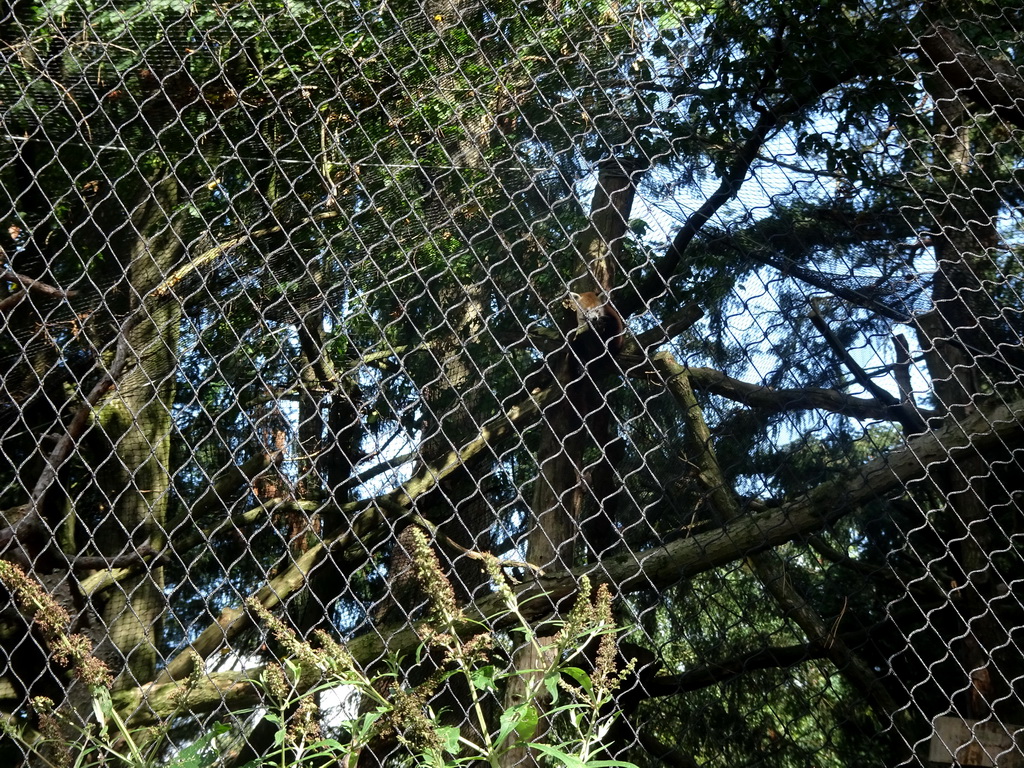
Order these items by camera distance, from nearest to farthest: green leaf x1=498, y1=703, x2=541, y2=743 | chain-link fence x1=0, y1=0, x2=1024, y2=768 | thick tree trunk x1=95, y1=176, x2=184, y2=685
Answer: green leaf x1=498, y1=703, x2=541, y2=743 < chain-link fence x1=0, y1=0, x2=1024, y2=768 < thick tree trunk x1=95, y1=176, x2=184, y2=685

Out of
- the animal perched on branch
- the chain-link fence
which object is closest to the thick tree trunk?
the chain-link fence

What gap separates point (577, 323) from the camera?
7.27 ft

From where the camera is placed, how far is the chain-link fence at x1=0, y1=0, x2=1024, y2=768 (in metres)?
1.66

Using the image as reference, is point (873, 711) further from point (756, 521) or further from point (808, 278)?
point (808, 278)

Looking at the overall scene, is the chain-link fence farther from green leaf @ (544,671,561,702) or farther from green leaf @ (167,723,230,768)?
green leaf @ (544,671,561,702)

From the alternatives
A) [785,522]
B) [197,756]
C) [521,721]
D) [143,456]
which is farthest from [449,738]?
[143,456]

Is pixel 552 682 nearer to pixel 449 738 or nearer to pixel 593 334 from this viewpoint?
pixel 449 738

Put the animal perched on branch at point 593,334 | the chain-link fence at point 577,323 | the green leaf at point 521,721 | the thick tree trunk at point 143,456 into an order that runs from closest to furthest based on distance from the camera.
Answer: the green leaf at point 521,721 < the chain-link fence at point 577,323 < the animal perched on branch at point 593,334 < the thick tree trunk at point 143,456

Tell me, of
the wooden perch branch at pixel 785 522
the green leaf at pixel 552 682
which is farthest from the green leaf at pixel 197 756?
the wooden perch branch at pixel 785 522

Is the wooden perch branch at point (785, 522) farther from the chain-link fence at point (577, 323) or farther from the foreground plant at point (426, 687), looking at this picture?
the foreground plant at point (426, 687)

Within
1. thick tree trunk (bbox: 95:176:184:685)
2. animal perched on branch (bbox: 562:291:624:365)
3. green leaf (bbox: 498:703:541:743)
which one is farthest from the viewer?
thick tree trunk (bbox: 95:176:184:685)

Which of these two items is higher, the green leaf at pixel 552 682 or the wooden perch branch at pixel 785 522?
the green leaf at pixel 552 682

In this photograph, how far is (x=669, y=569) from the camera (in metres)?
1.90

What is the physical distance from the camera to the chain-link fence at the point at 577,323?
1.66 meters
